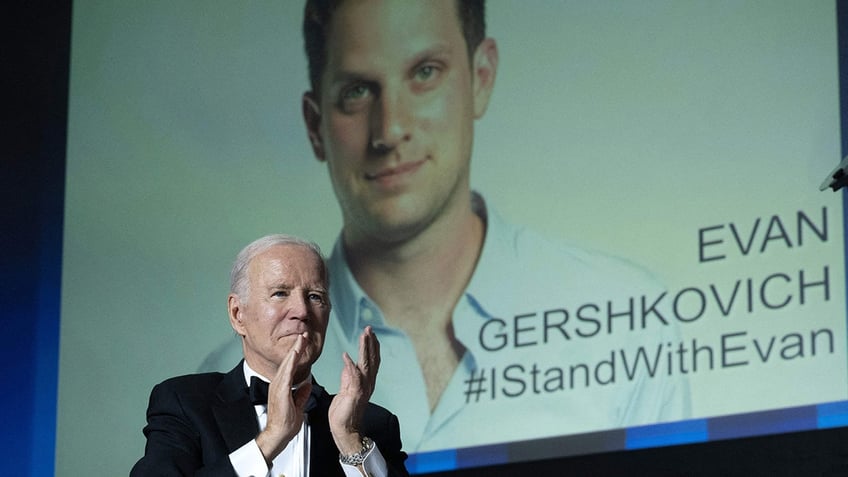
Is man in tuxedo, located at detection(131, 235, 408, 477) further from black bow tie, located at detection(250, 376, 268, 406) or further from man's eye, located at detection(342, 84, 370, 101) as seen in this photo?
man's eye, located at detection(342, 84, 370, 101)

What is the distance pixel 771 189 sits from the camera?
4.61 meters

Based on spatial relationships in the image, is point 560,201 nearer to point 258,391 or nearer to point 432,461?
point 432,461

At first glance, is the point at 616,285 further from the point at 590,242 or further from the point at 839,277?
the point at 839,277

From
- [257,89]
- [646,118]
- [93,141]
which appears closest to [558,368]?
[646,118]

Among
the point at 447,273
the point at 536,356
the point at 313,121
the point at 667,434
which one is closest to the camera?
the point at 667,434

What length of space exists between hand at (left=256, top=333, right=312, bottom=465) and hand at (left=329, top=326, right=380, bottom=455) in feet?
0.26

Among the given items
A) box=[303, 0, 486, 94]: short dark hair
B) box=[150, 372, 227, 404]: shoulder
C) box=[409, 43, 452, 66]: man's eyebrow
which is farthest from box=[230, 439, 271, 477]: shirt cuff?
box=[303, 0, 486, 94]: short dark hair

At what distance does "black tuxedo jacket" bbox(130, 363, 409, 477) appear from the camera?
2775mm

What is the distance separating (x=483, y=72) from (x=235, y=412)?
2487mm

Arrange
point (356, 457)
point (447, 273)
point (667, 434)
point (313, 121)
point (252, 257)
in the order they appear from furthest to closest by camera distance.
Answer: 1. point (313, 121)
2. point (447, 273)
3. point (667, 434)
4. point (252, 257)
5. point (356, 457)

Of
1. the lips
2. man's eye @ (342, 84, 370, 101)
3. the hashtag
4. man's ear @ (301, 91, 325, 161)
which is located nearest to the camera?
the hashtag

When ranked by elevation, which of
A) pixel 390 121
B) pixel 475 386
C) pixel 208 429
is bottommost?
pixel 208 429

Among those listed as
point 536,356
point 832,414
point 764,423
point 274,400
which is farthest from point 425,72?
point 274,400

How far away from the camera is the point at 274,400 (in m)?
2.69
